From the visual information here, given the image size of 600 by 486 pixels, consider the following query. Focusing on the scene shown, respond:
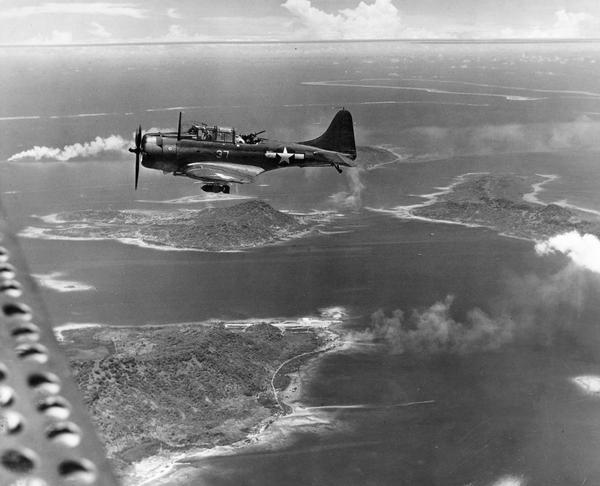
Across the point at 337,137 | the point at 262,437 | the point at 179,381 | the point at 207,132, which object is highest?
the point at 207,132

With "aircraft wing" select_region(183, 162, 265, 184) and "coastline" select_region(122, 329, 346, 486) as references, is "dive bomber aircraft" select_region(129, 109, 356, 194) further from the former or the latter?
"coastline" select_region(122, 329, 346, 486)

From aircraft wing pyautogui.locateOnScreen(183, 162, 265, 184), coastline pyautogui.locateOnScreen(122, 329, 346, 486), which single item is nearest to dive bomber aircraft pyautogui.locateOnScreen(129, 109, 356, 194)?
aircraft wing pyautogui.locateOnScreen(183, 162, 265, 184)

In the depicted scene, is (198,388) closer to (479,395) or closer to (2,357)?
(479,395)

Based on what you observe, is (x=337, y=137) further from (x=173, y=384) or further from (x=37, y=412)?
(x=37, y=412)

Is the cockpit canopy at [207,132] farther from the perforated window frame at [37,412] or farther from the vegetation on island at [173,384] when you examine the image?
the perforated window frame at [37,412]

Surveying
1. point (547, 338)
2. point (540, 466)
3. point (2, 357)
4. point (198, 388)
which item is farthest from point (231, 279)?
point (2, 357)

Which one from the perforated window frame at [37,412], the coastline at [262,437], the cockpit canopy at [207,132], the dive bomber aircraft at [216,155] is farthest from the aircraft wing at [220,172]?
the perforated window frame at [37,412]

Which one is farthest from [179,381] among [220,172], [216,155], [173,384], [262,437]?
[220,172]
